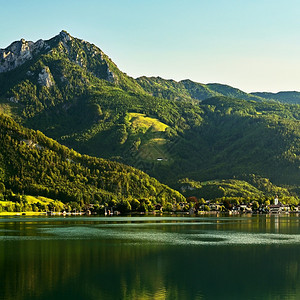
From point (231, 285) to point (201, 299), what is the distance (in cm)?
743

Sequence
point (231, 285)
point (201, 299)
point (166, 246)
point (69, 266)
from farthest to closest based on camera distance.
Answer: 1. point (166, 246)
2. point (69, 266)
3. point (231, 285)
4. point (201, 299)

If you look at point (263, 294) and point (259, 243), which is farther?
point (259, 243)

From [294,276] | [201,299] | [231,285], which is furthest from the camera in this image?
[294,276]

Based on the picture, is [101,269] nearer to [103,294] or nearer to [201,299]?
[103,294]

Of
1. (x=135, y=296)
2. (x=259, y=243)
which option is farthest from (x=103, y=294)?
(x=259, y=243)

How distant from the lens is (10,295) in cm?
4903

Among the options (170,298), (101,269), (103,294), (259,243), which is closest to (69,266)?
(101,269)

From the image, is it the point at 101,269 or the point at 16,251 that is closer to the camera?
the point at 101,269

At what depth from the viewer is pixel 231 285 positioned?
180 ft

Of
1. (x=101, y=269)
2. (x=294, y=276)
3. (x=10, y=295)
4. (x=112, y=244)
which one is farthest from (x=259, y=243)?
(x=10, y=295)

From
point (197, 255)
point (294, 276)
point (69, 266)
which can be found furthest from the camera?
point (197, 255)

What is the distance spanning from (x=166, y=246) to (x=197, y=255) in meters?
13.8

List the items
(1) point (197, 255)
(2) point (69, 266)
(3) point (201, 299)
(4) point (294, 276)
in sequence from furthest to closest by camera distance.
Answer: (1) point (197, 255) < (2) point (69, 266) < (4) point (294, 276) < (3) point (201, 299)

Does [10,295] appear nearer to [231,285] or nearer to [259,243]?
[231,285]
